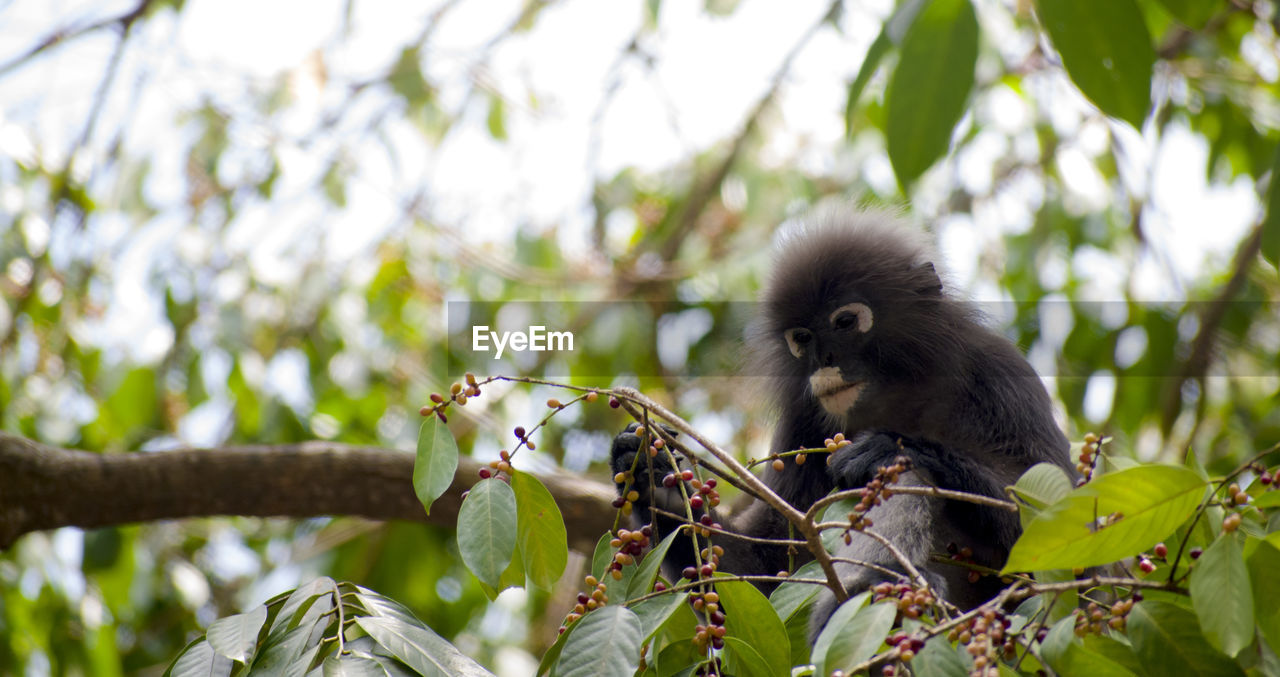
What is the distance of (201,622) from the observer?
13.2ft

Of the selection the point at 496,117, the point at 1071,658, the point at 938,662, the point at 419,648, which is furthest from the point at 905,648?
the point at 496,117

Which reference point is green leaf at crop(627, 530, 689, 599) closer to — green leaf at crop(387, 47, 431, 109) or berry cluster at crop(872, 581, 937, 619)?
berry cluster at crop(872, 581, 937, 619)

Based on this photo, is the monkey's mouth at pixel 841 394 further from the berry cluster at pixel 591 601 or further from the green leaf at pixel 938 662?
the green leaf at pixel 938 662

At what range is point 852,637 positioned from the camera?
93cm

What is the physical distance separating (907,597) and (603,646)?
0.95 feet

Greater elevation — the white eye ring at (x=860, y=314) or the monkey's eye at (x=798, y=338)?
the white eye ring at (x=860, y=314)

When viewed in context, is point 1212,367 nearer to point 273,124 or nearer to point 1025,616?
point 1025,616

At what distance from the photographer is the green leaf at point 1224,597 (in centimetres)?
91

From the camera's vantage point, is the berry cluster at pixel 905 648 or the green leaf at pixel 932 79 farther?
the green leaf at pixel 932 79

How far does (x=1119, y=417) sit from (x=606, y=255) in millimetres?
2030

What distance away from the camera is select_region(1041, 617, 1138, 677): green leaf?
0.96 metres

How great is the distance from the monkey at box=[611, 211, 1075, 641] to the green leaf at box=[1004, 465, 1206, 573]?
2.75ft

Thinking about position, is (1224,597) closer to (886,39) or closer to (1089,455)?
(1089,455)

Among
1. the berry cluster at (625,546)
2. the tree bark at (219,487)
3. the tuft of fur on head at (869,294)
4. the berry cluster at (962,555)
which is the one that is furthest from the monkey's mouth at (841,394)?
the berry cluster at (625,546)
